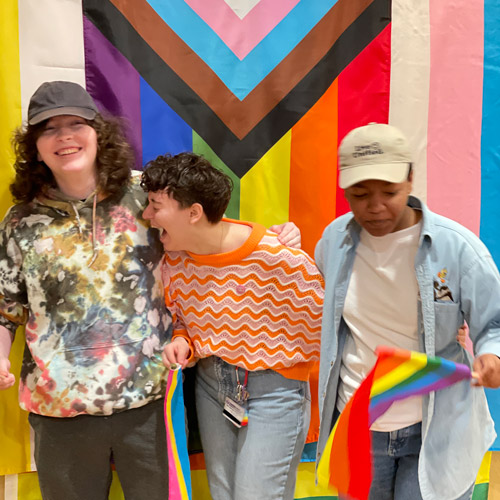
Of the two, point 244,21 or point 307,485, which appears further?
point 307,485

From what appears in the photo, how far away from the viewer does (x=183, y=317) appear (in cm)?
178

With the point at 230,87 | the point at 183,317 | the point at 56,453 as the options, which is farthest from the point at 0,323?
the point at 230,87

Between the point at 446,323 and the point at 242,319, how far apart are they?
586 millimetres

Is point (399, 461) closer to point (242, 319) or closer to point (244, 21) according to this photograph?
point (242, 319)

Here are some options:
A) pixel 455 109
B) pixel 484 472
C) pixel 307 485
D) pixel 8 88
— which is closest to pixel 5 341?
pixel 8 88

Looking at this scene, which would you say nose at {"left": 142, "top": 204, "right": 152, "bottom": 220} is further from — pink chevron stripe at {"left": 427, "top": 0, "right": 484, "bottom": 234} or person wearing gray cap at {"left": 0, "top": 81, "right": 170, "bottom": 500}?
pink chevron stripe at {"left": 427, "top": 0, "right": 484, "bottom": 234}

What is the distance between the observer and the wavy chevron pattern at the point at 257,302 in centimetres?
169

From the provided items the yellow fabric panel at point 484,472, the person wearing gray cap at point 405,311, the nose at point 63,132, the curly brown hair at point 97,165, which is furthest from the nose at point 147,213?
the yellow fabric panel at point 484,472

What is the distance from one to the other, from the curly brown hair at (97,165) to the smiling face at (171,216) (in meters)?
0.14

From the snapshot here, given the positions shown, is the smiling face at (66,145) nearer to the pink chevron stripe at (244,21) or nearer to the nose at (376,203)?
the pink chevron stripe at (244,21)

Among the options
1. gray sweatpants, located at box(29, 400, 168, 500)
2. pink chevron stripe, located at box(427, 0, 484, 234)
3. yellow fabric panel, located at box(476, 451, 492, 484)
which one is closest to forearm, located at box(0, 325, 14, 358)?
gray sweatpants, located at box(29, 400, 168, 500)

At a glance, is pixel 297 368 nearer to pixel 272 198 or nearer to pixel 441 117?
pixel 272 198

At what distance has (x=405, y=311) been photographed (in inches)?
56.1

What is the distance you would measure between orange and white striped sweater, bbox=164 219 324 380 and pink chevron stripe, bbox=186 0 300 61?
26.7 inches
